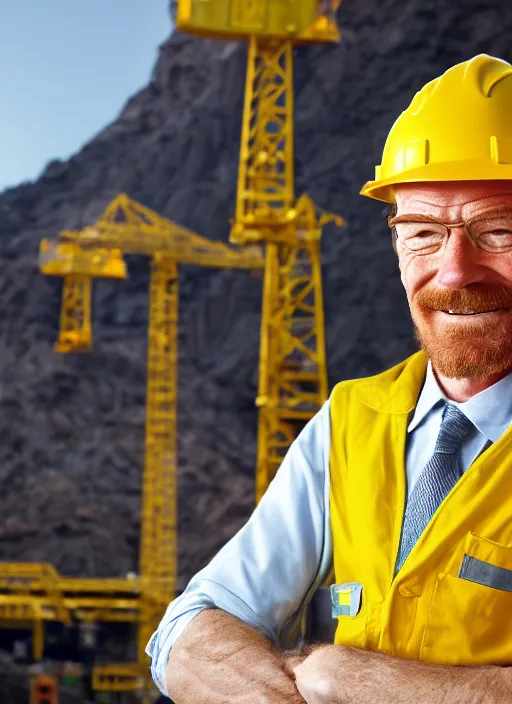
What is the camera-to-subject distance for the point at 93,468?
9.66 metres

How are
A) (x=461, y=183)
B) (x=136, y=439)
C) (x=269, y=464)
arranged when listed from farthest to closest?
1. (x=136, y=439)
2. (x=269, y=464)
3. (x=461, y=183)

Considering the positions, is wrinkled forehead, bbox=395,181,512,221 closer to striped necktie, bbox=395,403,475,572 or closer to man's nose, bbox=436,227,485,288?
man's nose, bbox=436,227,485,288

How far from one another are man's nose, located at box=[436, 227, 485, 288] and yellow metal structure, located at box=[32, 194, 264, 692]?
314 inches

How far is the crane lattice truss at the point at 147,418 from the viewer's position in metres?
8.99

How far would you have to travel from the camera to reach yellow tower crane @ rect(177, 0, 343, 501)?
8.47 meters

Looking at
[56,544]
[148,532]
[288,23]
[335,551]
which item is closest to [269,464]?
[148,532]

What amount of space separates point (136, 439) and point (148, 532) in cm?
95

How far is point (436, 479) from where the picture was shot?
1.03m

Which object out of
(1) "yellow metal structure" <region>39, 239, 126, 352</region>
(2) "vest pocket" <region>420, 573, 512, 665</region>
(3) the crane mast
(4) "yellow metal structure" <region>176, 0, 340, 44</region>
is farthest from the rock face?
(2) "vest pocket" <region>420, 573, 512, 665</region>

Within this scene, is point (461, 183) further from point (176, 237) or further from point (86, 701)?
point (176, 237)

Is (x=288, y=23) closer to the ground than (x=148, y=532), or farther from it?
farther from it

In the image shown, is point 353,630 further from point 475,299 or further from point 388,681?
point 475,299

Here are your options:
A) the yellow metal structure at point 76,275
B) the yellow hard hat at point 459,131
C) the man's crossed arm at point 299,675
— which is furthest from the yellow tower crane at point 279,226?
the man's crossed arm at point 299,675

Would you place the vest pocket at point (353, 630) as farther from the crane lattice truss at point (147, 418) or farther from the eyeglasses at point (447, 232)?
the crane lattice truss at point (147, 418)
